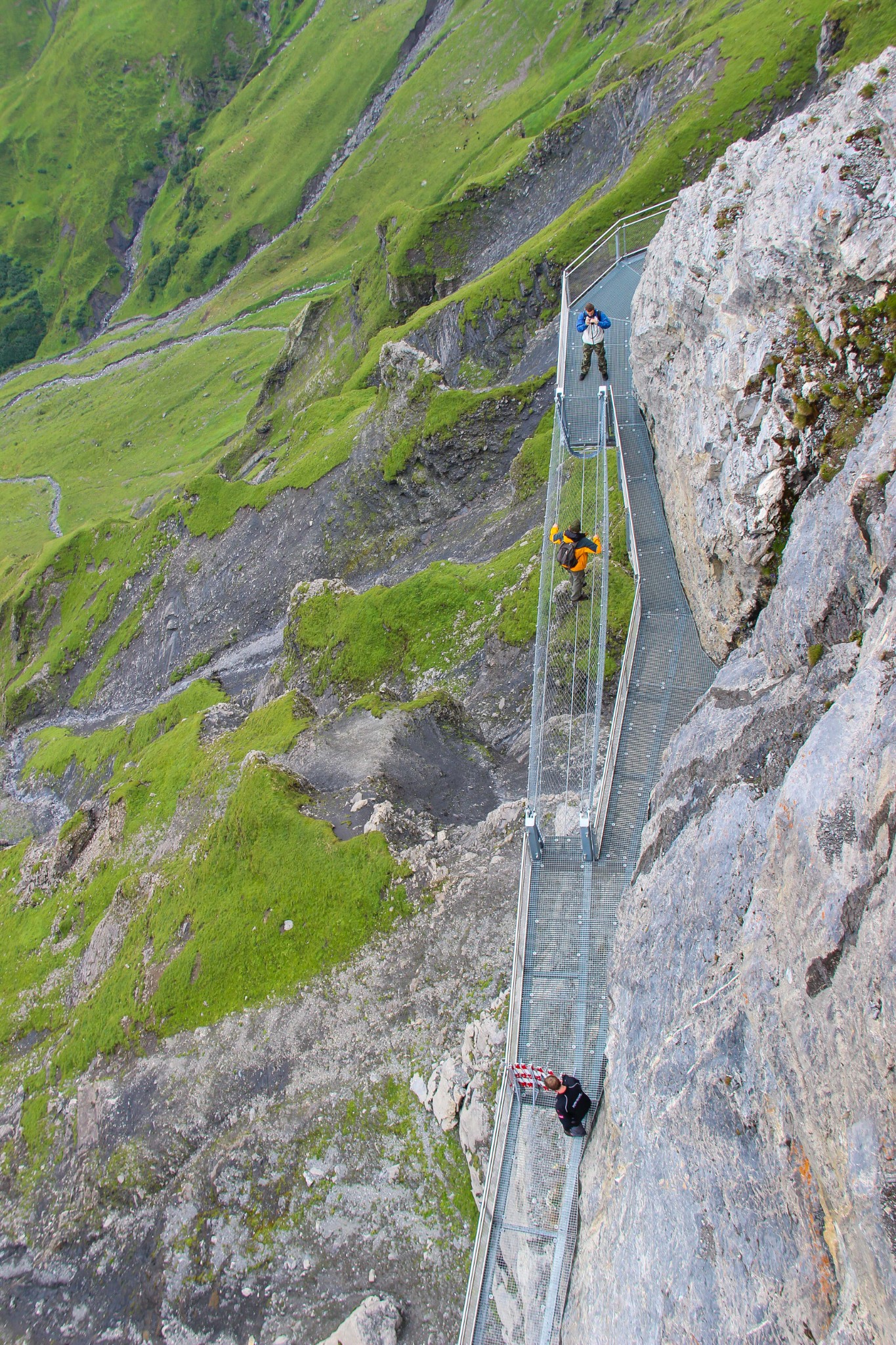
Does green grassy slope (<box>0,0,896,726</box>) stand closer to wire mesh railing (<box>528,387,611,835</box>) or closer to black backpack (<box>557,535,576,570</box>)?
wire mesh railing (<box>528,387,611,835</box>)

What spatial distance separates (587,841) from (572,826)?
3.66 ft

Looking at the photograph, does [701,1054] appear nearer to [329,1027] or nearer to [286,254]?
[329,1027]

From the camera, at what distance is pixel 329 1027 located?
2183 centimetres

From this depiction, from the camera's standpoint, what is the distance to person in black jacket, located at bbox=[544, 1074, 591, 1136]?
1381 cm

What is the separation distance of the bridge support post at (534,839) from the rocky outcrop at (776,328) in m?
6.08

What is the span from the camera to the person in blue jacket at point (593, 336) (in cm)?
2870

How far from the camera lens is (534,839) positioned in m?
18.0

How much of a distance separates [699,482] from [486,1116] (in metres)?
15.5

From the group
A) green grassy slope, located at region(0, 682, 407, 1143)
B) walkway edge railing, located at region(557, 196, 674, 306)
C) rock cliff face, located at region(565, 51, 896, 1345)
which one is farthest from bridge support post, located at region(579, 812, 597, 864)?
walkway edge railing, located at region(557, 196, 674, 306)

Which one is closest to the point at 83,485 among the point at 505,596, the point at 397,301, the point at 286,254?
the point at 286,254

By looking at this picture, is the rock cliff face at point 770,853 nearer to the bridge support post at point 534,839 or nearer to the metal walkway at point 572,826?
the metal walkway at point 572,826

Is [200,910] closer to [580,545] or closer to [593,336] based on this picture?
[580,545]

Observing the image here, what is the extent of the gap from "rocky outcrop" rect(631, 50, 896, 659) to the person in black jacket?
992 cm

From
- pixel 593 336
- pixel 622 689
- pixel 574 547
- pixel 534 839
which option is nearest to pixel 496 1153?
pixel 534 839
